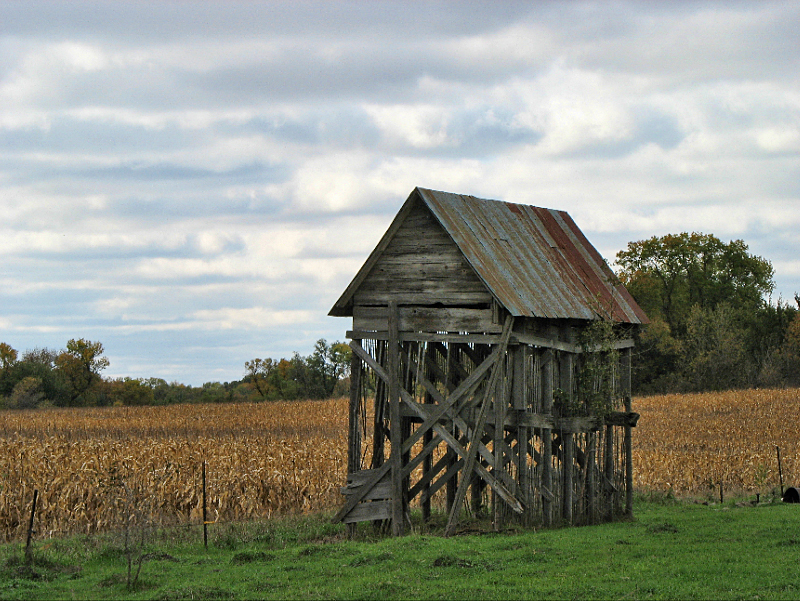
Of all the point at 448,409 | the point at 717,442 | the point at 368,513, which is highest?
the point at 448,409

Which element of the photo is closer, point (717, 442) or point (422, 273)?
point (422, 273)

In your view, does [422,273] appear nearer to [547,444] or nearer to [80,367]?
[547,444]

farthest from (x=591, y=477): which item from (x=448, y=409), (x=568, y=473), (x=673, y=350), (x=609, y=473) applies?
(x=673, y=350)

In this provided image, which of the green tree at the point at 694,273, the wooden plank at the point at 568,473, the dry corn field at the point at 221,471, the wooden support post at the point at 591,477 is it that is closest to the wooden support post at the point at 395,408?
the wooden plank at the point at 568,473

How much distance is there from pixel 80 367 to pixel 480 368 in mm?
78462

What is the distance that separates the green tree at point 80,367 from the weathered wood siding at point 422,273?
2726 inches

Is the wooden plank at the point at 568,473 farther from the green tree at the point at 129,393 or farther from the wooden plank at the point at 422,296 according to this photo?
the green tree at the point at 129,393

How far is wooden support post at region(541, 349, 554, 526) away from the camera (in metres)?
18.4

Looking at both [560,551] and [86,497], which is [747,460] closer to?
[560,551]

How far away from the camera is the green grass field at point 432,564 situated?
1237 centimetres

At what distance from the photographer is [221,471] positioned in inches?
877

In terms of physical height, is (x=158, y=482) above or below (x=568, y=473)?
below

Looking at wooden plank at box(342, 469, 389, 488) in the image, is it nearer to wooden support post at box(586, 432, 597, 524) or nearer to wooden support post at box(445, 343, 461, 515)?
wooden support post at box(445, 343, 461, 515)

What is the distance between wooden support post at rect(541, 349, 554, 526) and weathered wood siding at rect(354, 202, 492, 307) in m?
2.27
